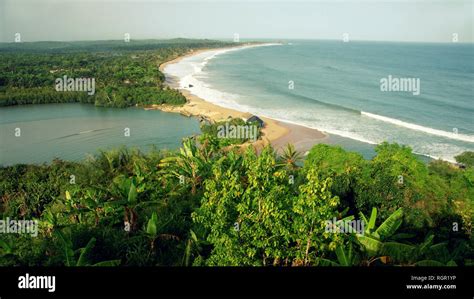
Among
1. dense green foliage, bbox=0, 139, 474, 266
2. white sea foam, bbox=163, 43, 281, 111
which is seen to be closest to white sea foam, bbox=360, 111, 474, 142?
dense green foliage, bbox=0, 139, 474, 266

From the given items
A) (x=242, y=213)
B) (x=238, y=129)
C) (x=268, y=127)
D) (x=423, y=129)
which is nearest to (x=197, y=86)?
(x=268, y=127)

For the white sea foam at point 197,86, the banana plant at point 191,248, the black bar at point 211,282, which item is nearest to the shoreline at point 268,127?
the white sea foam at point 197,86

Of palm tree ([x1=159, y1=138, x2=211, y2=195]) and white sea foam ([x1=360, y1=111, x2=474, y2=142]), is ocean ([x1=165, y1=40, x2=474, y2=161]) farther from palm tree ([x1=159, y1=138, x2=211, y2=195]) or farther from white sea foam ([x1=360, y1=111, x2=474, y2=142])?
palm tree ([x1=159, y1=138, x2=211, y2=195])

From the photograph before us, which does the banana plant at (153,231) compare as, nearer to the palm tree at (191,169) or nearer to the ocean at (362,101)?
the palm tree at (191,169)

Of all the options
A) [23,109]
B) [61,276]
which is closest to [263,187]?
[61,276]

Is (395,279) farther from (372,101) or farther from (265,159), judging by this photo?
(372,101)

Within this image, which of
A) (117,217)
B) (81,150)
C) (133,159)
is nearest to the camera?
(117,217)
